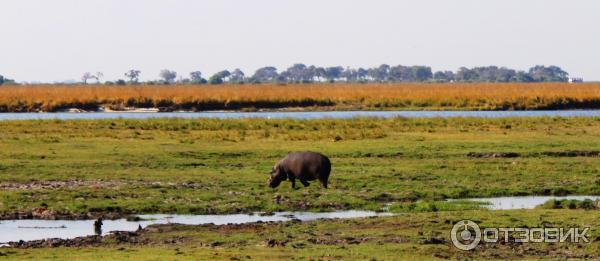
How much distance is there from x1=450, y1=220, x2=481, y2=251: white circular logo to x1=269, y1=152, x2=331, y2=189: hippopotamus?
19.1 ft

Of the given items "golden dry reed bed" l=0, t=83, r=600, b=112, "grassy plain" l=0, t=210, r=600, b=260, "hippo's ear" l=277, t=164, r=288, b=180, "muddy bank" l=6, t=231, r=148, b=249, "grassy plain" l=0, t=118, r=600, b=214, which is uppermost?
"hippo's ear" l=277, t=164, r=288, b=180

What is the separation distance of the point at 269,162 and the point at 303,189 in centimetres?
543

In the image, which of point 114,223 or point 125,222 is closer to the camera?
point 114,223

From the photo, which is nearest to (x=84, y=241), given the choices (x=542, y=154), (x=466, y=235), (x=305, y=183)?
(x=466, y=235)

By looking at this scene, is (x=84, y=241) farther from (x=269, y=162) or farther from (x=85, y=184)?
(x=269, y=162)

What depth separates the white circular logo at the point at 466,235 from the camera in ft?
49.0

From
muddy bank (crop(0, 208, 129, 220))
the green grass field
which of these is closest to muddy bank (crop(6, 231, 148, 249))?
the green grass field

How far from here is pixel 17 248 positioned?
14.9 m

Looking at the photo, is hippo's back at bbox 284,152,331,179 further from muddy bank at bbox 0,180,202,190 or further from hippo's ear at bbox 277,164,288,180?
muddy bank at bbox 0,180,202,190

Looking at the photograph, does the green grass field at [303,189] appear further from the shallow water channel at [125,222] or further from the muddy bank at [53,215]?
the shallow water channel at [125,222]

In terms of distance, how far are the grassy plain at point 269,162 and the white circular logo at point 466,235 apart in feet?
9.86

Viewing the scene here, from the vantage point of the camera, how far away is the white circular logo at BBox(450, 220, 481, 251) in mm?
14929

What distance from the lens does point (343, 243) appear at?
15227 millimetres

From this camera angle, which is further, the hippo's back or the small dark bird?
the hippo's back
